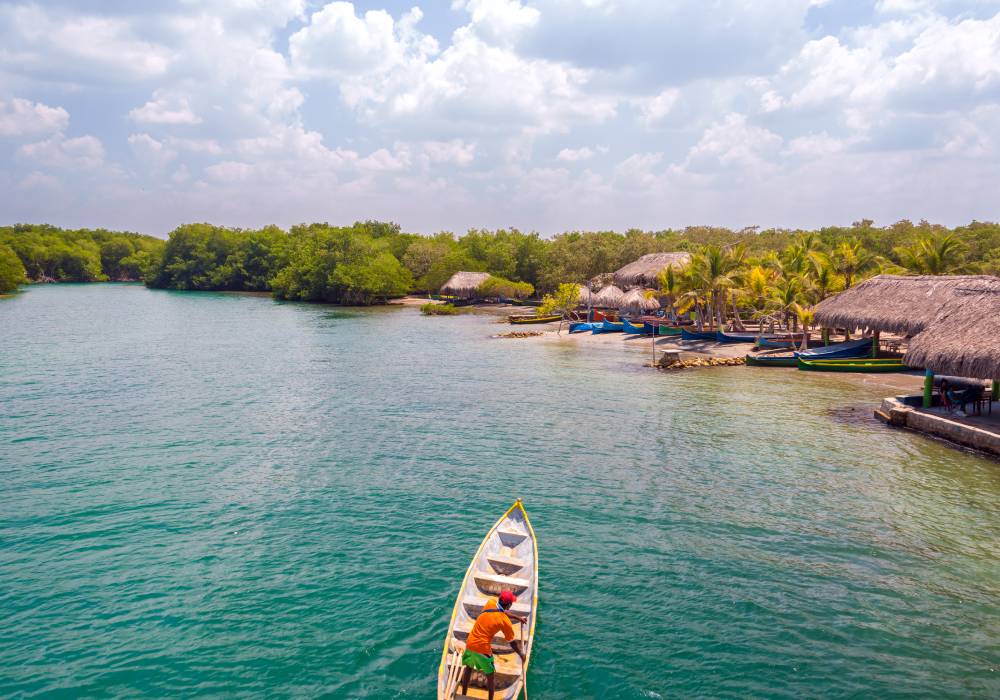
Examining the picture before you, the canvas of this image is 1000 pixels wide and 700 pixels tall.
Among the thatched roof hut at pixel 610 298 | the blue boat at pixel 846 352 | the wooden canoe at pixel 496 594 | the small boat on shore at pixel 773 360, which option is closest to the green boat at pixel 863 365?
the blue boat at pixel 846 352

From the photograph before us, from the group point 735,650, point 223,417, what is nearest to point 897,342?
point 735,650

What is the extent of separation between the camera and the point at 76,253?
16362cm

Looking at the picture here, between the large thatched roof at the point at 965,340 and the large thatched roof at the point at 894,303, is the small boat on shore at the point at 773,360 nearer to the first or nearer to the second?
the large thatched roof at the point at 894,303

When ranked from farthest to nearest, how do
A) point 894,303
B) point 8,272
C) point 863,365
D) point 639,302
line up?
point 8,272
point 639,302
point 863,365
point 894,303

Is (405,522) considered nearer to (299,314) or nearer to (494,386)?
(494,386)

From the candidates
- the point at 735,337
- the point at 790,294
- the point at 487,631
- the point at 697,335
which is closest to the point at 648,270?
the point at 697,335

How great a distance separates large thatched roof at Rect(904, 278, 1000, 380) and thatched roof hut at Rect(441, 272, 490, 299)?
2797 inches

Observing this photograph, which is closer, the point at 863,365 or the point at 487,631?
the point at 487,631

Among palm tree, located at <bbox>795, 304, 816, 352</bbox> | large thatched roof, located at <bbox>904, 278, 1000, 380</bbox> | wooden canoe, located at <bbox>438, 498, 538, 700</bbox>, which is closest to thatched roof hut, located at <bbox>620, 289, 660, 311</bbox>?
palm tree, located at <bbox>795, 304, 816, 352</bbox>

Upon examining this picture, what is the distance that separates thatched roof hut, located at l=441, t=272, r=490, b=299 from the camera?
96.2 metres

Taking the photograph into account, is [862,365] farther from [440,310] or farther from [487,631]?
[440,310]

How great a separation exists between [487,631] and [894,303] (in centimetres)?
3629

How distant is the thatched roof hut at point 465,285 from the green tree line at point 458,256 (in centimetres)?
363

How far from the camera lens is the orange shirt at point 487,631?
10992 mm
